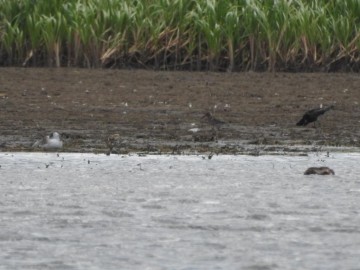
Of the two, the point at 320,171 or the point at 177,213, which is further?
the point at 320,171

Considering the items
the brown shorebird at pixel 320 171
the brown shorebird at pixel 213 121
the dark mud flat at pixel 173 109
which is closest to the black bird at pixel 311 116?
the dark mud flat at pixel 173 109

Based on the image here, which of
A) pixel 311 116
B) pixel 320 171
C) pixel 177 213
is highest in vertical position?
pixel 311 116

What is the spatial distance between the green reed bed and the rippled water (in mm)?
8857

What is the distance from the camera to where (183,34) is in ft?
66.8

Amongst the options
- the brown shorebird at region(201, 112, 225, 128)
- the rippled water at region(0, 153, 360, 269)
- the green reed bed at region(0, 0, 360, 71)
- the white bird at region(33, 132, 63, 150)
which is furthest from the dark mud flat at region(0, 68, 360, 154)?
the rippled water at region(0, 153, 360, 269)

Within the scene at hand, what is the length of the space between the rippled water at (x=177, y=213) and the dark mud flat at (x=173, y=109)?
1221 millimetres

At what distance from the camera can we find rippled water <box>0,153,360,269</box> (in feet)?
21.8

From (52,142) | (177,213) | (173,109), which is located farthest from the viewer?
(173,109)

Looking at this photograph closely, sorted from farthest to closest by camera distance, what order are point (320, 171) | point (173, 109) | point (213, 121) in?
point (173, 109), point (213, 121), point (320, 171)

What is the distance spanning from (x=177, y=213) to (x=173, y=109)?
23.8 feet

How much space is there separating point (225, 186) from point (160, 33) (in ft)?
36.3

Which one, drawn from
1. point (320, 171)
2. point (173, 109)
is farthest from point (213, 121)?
point (320, 171)

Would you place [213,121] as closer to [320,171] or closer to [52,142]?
[52,142]

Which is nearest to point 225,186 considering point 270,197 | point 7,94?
point 270,197
